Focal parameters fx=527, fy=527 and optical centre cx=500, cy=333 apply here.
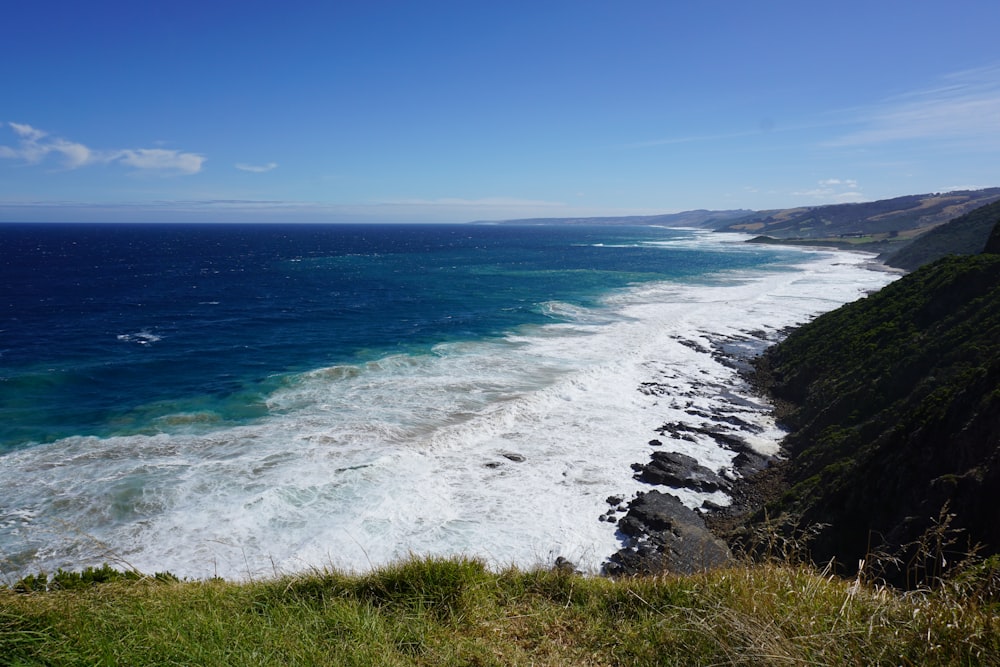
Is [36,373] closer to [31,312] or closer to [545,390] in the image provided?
[31,312]

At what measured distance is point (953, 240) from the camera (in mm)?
77438

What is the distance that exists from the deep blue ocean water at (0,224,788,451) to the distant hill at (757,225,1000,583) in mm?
20375

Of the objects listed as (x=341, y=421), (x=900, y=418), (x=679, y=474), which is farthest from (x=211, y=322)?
(x=900, y=418)

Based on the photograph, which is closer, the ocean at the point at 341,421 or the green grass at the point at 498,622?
the green grass at the point at 498,622

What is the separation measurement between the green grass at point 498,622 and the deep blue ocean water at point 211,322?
18.7 m

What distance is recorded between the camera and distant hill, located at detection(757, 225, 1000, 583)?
944cm

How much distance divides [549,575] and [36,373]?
1268 inches

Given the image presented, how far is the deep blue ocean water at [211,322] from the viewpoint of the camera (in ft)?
77.3

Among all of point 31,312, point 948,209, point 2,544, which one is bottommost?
point 2,544

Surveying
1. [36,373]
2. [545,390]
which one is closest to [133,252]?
[36,373]

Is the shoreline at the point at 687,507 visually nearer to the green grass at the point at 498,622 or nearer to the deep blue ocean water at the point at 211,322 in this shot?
the green grass at the point at 498,622

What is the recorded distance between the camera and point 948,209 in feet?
542

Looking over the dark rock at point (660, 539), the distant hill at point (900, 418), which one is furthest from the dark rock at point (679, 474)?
the distant hill at point (900, 418)

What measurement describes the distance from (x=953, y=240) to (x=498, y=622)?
99.8 m
